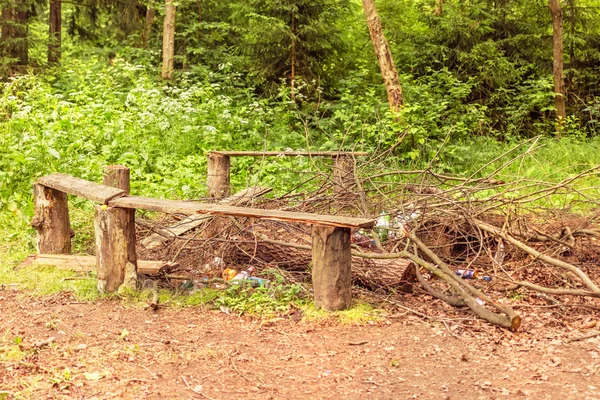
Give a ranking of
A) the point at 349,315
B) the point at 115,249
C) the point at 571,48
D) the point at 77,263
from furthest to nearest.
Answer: the point at 571,48 < the point at 77,263 < the point at 115,249 < the point at 349,315

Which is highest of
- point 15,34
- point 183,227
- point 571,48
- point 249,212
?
point 571,48

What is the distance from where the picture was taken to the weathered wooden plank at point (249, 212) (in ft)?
16.0


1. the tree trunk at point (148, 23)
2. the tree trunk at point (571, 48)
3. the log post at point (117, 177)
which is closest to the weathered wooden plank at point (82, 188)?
the log post at point (117, 177)

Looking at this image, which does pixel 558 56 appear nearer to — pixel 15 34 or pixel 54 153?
pixel 54 153

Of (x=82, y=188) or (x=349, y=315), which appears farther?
(x=82, y=188)

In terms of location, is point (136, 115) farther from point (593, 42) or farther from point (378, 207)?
point (593, 42)

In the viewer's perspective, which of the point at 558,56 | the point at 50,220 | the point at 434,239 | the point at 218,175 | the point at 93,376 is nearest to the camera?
the point at 93,376

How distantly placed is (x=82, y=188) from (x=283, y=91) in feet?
23.1

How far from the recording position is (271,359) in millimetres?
4402

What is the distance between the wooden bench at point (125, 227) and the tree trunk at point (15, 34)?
10215mm

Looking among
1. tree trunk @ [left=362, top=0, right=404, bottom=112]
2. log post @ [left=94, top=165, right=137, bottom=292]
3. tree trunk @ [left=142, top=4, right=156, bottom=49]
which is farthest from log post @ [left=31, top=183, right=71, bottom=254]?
→ tree trunk @ [left=142, top=4, right=156, bottom=49]

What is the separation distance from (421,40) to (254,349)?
12.1 meters

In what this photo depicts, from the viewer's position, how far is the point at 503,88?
14.8 metres

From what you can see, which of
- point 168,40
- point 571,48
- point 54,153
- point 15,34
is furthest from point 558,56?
point 15,34
